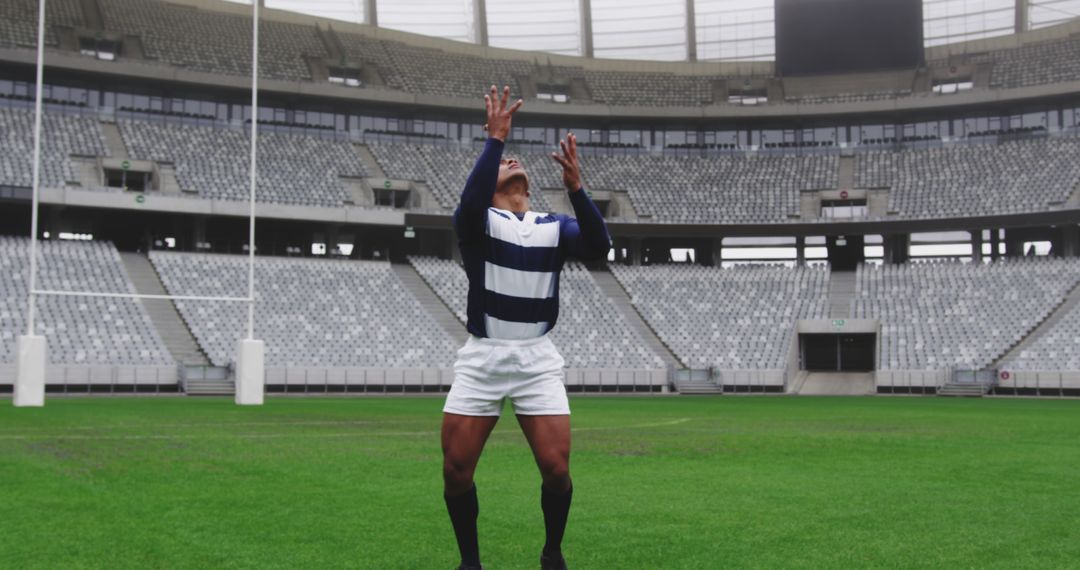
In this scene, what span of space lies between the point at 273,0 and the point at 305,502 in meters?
55.0

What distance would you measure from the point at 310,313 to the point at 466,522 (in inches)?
1531

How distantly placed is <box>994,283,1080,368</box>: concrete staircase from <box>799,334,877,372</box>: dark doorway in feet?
23.0

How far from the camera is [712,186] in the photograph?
5800 cm

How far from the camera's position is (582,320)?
4816 centimetres

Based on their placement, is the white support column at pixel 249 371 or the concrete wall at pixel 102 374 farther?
the concrete wall at pixel 102 374

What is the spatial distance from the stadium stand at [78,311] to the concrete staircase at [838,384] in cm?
2598

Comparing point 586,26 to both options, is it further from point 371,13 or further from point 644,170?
point 371,13

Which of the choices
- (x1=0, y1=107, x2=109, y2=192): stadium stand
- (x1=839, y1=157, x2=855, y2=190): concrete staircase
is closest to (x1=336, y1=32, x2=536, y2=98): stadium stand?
(x1=0, y1=107, x2=109, y2=192): stadium stand

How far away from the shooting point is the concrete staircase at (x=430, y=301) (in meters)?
46.0

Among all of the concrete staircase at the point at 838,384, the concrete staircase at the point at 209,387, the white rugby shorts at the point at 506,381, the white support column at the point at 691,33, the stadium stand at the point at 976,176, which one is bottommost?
the concrete staircase at the point at 838,384

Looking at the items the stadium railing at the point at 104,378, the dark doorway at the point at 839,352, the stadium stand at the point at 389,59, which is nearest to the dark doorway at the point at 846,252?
the dark doorway at the point at 839,352

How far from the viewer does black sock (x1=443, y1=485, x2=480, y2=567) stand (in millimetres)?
5770

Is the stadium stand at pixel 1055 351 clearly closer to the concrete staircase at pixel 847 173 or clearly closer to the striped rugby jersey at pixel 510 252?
the concrete staircase at pixel 847 173

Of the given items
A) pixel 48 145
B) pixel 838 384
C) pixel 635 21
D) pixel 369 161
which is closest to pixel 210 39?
pixel 369 161
